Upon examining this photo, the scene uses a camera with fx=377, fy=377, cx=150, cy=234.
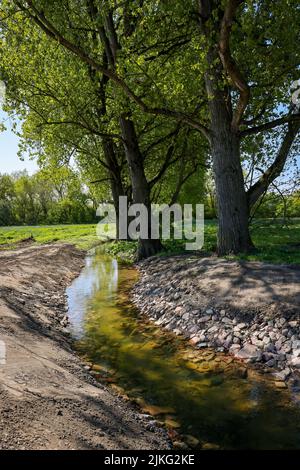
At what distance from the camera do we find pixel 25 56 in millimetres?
18062

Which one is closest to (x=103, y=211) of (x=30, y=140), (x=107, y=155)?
(x=107, y=155)

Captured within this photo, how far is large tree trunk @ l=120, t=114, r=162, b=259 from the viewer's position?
2058 cm

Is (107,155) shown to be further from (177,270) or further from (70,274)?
(177,270)

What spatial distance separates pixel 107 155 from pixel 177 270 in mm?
15860

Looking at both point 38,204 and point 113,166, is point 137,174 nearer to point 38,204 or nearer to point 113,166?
point 113,166

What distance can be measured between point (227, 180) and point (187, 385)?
945 cm

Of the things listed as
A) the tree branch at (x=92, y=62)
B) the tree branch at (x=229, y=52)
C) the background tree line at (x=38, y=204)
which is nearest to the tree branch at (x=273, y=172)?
the tree branch at (x=92, y=62)

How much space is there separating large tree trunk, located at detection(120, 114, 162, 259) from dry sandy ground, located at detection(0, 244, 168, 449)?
36.9ft

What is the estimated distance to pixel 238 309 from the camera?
9.61m

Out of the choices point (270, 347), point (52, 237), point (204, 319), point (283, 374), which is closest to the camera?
point (283, 374)

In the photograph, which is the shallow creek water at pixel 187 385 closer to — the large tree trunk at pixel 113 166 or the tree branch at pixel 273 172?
the tree branch at pixel 273 172

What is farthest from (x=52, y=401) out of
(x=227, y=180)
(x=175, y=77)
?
(x=175, y=77)

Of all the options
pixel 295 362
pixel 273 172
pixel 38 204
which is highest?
pixel 38 204

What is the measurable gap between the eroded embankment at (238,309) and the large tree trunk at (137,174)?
295 inches
